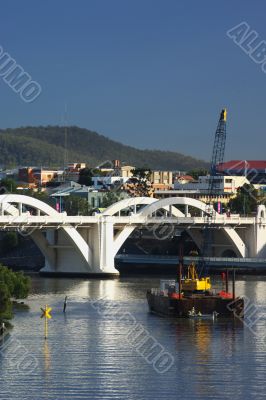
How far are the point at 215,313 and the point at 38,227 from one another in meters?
29.0

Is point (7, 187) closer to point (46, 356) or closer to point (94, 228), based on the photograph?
point (94, 228)

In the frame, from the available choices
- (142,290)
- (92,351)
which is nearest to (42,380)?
(92,351)

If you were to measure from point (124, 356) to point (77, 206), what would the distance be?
8055 cm

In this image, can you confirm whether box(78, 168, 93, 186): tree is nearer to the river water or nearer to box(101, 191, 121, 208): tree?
box(101, 191, 121, 208): tree

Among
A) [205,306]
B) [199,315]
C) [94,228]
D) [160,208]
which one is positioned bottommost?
[199,315]

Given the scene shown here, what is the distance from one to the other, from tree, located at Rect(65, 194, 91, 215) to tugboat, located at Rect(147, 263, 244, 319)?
59.4m

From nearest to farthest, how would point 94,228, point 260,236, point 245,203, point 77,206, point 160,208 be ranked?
point 94,228 < point 160,208 < point 260,236 < point 245,203 < point 77,206

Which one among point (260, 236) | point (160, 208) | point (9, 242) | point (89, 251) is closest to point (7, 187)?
point (9, 242)

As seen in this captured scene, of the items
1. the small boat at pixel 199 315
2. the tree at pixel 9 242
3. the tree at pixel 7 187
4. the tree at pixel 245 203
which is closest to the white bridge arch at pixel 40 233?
the tree at pixel 9 242

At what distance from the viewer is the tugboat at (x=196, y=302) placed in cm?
6406

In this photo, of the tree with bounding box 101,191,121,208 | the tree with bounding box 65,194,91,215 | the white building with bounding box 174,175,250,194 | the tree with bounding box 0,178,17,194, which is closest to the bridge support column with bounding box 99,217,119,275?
the tree with bounding box 65,194,91,215

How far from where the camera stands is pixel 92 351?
51.6 m

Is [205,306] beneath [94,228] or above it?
beneath

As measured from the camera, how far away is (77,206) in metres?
130
